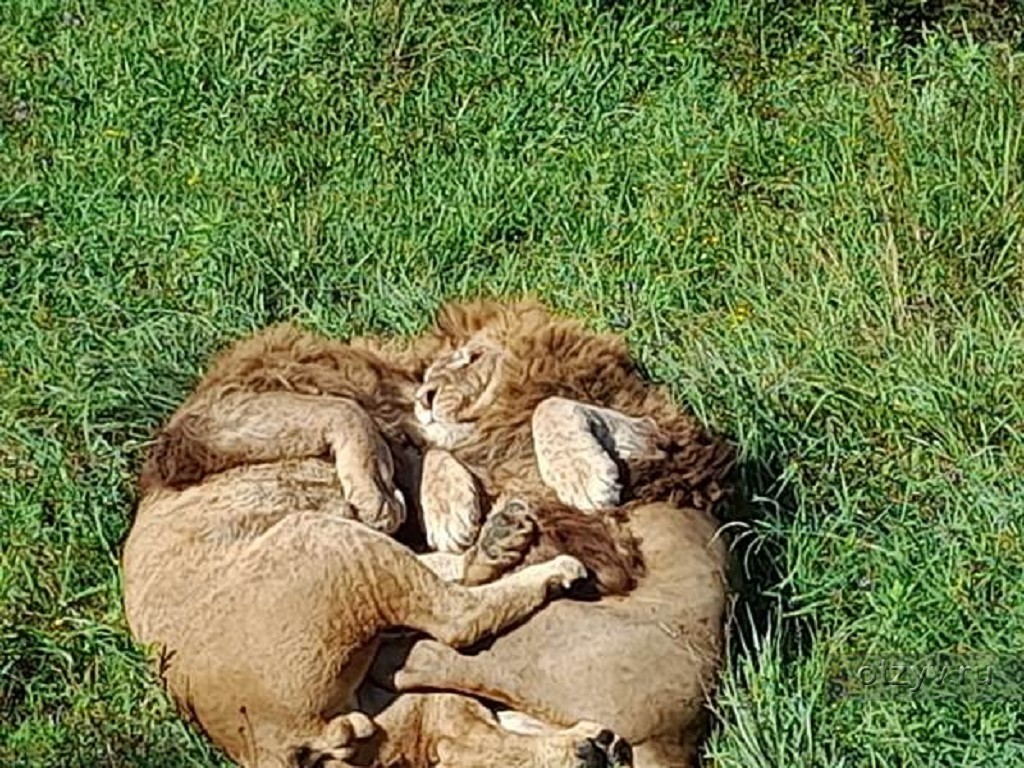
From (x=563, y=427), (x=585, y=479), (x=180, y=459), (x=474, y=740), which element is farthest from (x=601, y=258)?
(x=474, y=740)

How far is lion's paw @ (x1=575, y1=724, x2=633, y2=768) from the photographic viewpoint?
3.97 m

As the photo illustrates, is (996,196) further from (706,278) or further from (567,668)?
(567,668)

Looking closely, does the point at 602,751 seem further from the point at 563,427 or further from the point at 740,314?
the point at 740,314

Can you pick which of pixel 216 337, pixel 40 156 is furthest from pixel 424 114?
pixel 216 337

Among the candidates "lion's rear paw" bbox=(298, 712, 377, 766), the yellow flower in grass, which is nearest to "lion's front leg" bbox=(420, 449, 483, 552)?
"lion's rear paw" bbox=(298, 712, 377, 766)

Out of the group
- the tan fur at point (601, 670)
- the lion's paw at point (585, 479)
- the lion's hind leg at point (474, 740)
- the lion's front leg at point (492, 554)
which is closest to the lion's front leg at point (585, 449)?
the lion's paw at point (585, 479)

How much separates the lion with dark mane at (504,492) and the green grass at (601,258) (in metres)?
0.24

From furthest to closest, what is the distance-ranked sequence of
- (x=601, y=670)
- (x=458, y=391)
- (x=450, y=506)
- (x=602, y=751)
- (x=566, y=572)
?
1. (x=458, y=391)
2. (x=450, y=506)
3. (x=566, y=572)
4. (x=601, y=670)
5. (x=602, y=751)

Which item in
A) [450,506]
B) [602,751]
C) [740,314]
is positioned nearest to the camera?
[602,751]

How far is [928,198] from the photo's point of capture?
22.3ft

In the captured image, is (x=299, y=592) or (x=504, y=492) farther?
(x=504, y=492)

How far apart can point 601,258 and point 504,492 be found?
2.44 metres

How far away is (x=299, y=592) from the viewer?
413 centimetres

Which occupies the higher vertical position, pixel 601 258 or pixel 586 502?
pixel 586 502
